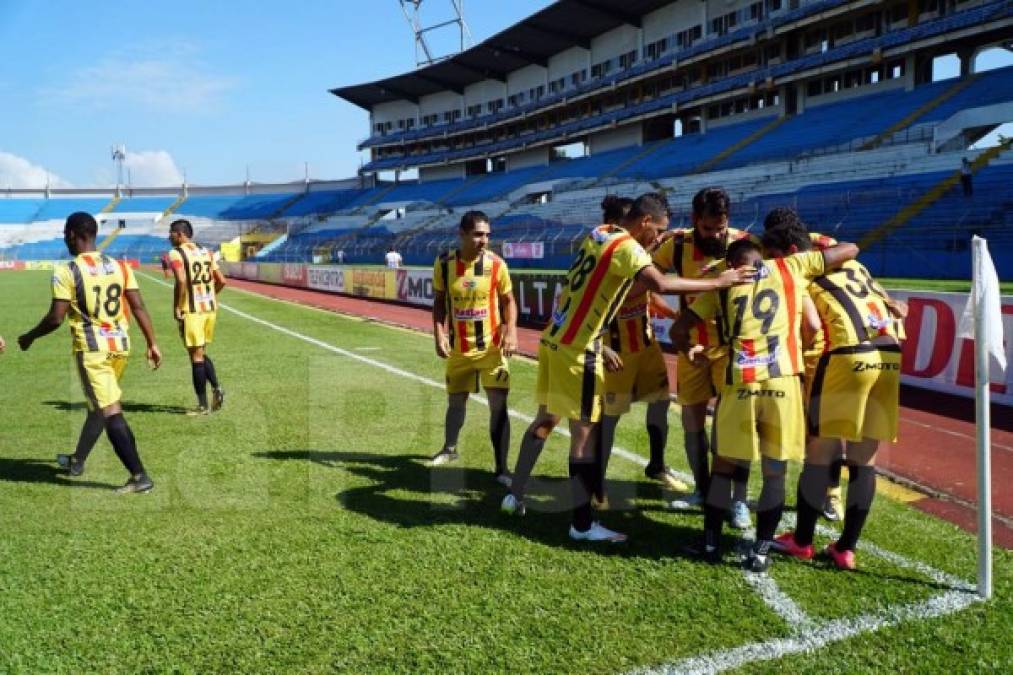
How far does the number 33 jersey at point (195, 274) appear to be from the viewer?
8055 millimetres

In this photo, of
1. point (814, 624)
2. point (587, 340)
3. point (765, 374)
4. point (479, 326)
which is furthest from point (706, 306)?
point (479, 326)

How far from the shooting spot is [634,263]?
402 cm

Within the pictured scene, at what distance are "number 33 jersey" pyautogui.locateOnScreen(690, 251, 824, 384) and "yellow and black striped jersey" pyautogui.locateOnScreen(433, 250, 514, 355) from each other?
2.22 metres

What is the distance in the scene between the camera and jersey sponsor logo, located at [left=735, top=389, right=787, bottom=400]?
12.5 feet

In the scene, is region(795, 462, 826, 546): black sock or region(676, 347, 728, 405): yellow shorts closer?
region(795, 462, 826, 546): black sock

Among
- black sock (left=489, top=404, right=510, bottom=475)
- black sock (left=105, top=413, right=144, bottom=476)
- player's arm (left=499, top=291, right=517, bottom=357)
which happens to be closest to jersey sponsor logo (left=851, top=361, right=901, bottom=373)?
player's arm (left=499, top=291, right=517, bottom=357)

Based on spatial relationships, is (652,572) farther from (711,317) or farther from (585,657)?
(711,317)

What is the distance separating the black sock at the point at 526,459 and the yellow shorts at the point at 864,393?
176cm

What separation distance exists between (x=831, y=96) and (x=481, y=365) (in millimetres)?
38140

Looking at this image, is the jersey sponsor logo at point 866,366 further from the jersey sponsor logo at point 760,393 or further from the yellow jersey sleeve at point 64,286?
the yellow jersey sleeve at point 64,286

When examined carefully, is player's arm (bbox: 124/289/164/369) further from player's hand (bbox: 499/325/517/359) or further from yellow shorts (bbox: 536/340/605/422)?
yellow shorts (bbox: 536/340/605/422)

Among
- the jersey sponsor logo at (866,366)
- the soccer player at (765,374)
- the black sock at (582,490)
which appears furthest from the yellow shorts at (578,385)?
the jersey sponsor logo at (866,366)

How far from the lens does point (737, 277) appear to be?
3773mm

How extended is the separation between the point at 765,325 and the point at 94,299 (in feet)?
15.3
